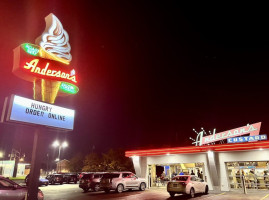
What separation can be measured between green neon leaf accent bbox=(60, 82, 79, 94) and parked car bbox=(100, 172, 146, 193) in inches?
340

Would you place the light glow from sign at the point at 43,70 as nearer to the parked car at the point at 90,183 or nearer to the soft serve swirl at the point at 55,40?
the soft serve swirl at the point at 55,40

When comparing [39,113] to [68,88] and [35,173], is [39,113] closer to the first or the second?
[35,173]

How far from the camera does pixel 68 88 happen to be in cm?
1345

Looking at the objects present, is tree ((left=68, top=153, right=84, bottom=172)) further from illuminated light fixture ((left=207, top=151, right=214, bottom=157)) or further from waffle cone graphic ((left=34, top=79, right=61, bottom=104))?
waffle cone graphic ((left=34, top=79, right=61, bottom=104))

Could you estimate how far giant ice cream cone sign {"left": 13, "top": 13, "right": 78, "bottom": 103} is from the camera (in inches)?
458

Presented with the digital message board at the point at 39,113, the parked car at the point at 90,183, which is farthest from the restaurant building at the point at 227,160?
the digital message board at the point at 39,113

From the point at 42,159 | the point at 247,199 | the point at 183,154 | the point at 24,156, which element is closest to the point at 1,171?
the point at 24,156

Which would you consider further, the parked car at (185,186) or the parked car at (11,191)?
the parked car at (185,186)

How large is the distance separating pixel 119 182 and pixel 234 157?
1001cm

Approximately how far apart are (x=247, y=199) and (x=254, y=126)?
11088mm

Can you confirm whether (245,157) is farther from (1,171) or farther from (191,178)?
(1,171)

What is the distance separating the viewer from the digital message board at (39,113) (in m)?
9.80

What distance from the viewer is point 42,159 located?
10.3 m

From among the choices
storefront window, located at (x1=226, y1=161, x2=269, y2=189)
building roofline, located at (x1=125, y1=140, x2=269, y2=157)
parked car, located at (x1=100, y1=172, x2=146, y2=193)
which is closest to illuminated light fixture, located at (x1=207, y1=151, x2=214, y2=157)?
building roofline, located at (x1=125, y1=140, x2=269, y2=157)
